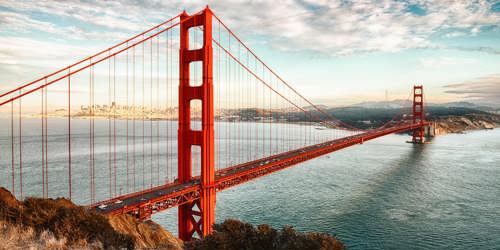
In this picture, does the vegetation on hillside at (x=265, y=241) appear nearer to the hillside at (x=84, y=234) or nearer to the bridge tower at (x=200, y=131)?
the hillside at (x=84, y=234)

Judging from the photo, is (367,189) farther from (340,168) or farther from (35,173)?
(35,173)

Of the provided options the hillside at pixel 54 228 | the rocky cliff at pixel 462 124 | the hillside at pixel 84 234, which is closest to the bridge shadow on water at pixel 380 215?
the hillside at pixel 84 234

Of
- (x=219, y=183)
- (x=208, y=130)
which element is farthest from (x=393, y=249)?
(x=208, y=130)

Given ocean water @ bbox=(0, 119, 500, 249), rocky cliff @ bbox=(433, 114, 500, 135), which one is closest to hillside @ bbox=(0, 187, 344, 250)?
ocean water @ bbox=(0, 119, 500, 249)

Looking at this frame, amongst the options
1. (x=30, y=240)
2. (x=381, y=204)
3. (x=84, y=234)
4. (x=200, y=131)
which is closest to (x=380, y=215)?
(x=381, y=204)

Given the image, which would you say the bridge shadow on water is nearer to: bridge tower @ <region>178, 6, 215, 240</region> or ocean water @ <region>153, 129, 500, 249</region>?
ocean water @ <region>153, 129, 500, 249</region>
